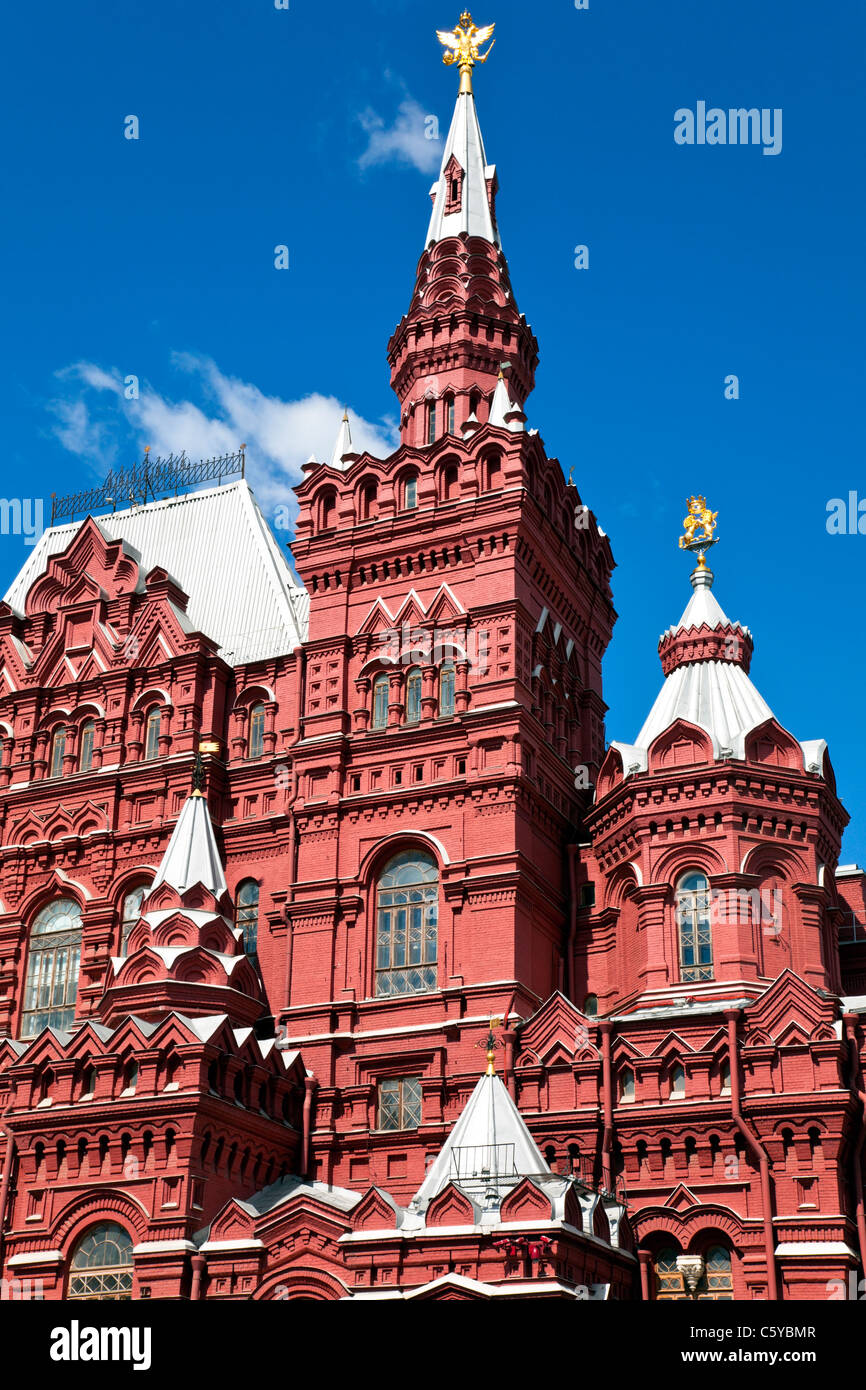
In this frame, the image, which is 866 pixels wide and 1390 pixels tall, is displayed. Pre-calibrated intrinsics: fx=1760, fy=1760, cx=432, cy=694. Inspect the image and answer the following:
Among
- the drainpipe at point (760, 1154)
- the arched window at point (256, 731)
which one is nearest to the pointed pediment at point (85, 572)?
the arched window at point (256, 731)

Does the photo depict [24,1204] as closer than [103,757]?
Yes

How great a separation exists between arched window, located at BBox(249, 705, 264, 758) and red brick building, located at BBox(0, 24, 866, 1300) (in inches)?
2.9

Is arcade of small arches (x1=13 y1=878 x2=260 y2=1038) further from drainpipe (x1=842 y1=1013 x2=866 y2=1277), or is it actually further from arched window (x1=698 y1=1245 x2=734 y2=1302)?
drainpipe (x1=842 y1=1013 x2=866 y2=1277)

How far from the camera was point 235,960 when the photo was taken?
37375 millimetres

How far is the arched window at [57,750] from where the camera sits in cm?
4475

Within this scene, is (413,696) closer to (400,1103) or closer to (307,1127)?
(400,1103)

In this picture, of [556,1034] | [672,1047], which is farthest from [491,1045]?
[672,1047]

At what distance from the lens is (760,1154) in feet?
106

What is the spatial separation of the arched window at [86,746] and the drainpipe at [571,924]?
1258cm

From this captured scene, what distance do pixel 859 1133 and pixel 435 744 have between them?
12606mm
